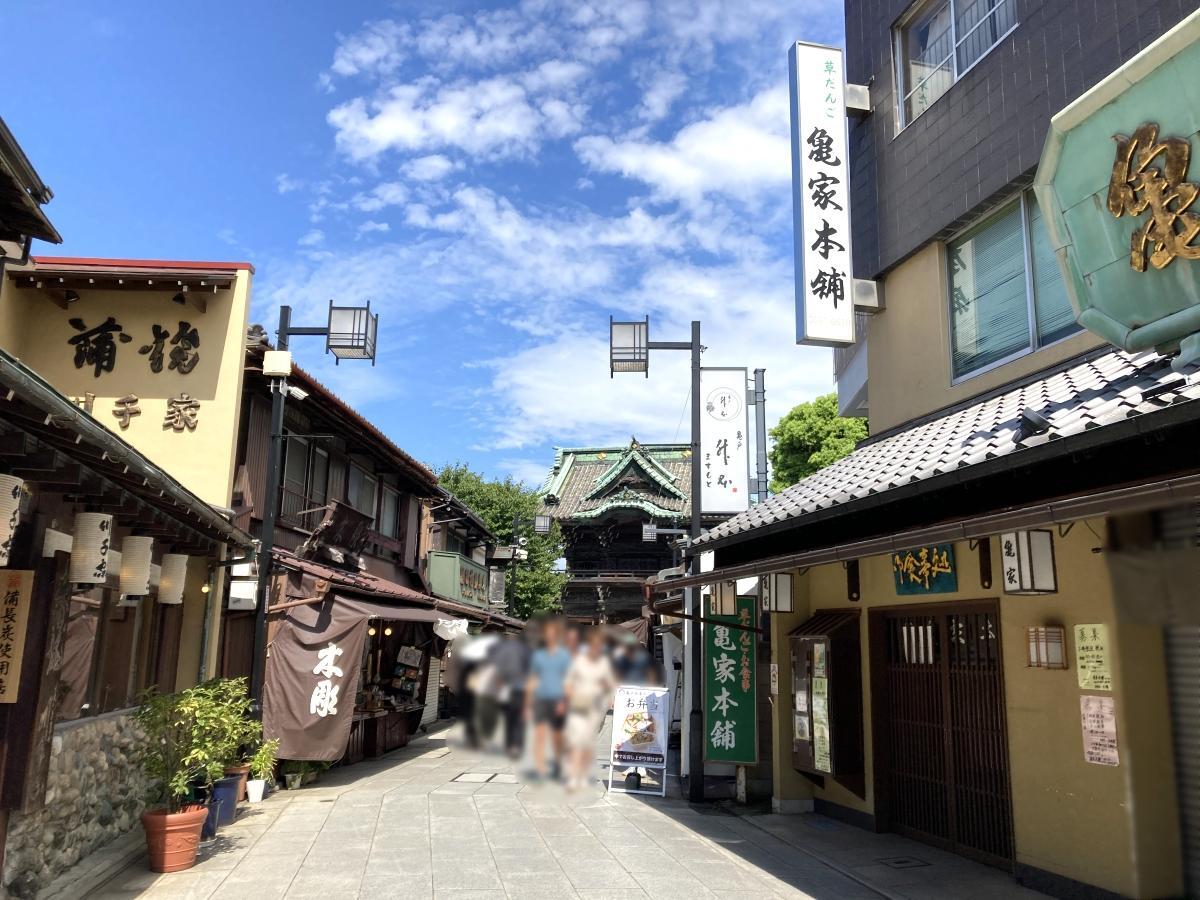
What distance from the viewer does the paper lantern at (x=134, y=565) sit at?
10.2 metres

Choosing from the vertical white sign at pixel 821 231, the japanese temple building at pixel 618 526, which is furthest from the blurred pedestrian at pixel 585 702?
the japanese temple building at pixel 618 526

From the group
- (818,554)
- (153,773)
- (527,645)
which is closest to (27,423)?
(153,773)

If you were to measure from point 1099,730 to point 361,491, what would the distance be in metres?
18.5

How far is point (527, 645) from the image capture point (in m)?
0.79

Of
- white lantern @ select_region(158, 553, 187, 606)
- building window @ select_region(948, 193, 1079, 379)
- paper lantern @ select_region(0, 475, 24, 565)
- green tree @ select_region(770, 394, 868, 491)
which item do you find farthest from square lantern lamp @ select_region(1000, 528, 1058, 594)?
green tree @ select_region(770, 394, 868, 491)

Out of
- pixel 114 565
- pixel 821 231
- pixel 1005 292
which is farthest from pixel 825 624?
pixel 114 565

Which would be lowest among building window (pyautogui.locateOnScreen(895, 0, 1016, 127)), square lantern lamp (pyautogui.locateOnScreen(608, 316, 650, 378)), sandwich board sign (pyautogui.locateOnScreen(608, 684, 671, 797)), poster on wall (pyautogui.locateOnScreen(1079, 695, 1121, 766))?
sandwich board sign (pyautogui.locateOnScreen(608, 684, 671, 797))

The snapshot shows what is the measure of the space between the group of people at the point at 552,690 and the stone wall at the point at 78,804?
9.36 m

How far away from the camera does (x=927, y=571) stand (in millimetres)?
11391

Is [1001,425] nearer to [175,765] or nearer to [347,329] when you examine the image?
[347,329]

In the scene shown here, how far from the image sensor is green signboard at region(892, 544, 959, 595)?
11.0 m

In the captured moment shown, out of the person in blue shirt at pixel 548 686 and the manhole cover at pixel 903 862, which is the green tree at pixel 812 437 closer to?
the manhole cover at pixel 903 862

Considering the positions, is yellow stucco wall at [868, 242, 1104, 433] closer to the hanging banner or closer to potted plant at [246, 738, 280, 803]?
the hanging banner

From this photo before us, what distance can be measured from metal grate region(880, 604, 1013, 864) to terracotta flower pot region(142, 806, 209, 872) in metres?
9.05
